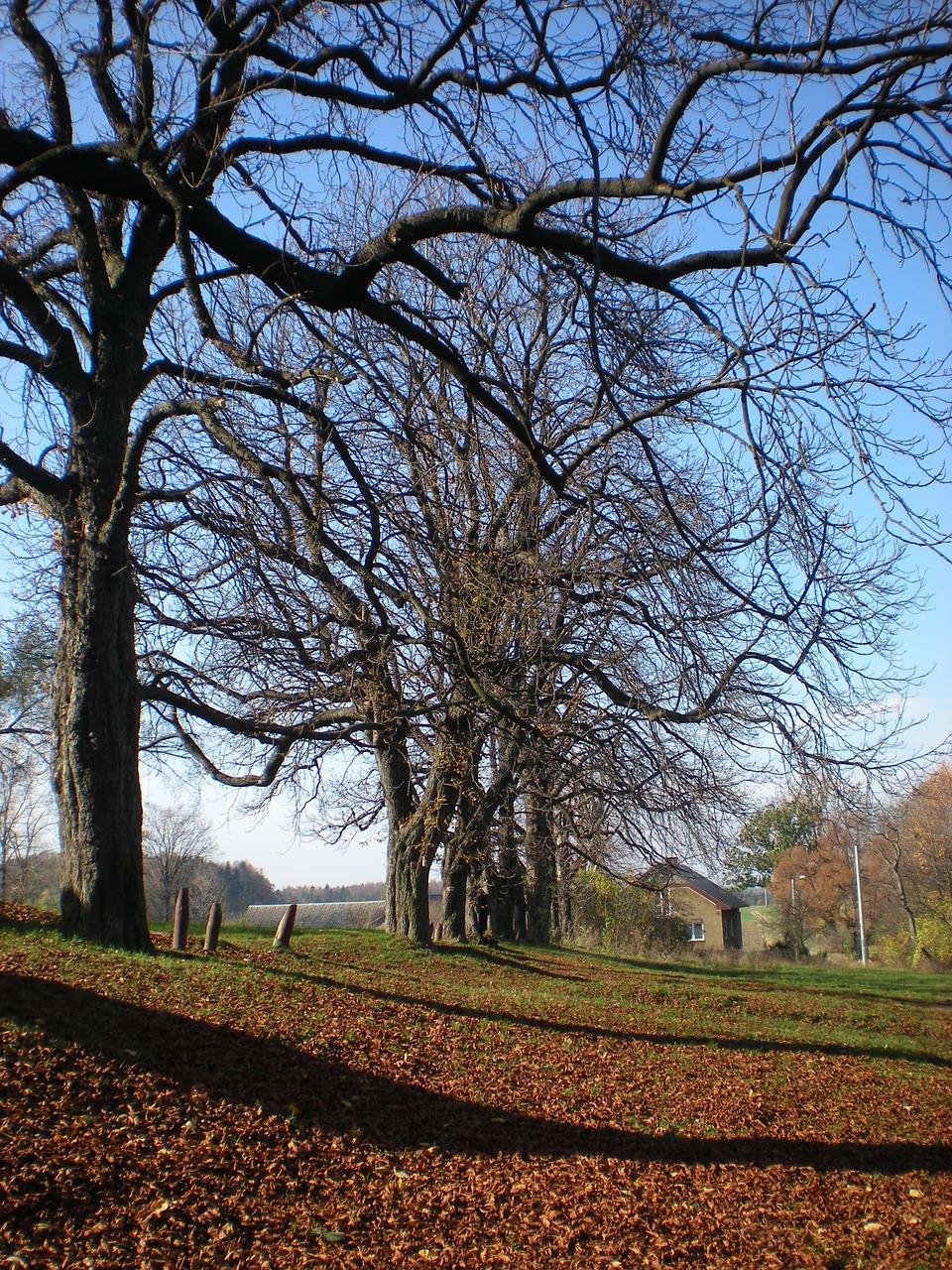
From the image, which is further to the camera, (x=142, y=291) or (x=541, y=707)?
(x=541, y=707)

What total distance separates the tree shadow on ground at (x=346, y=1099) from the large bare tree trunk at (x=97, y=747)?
1996 mm

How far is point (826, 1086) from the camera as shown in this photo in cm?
850

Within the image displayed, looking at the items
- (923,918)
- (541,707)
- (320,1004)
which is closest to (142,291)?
(541,707)

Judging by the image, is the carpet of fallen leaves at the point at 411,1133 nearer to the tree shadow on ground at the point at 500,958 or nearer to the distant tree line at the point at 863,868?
the distant tree line at the point at 863,868

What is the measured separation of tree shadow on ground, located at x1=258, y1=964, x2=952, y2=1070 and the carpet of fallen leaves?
62 mm

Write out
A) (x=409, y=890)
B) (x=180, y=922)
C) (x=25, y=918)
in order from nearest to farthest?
1. (x=25, y=918)
2. (x=180, y=922)
3. (x=409, y=890)

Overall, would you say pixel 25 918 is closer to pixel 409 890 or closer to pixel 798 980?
pixel 409 890

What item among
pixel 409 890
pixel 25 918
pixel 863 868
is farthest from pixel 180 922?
pixel 863 868

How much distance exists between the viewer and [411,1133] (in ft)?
18.8

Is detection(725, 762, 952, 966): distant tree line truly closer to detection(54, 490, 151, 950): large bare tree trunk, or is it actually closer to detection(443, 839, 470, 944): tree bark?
detection(443, 839, 470, 944): tree bark

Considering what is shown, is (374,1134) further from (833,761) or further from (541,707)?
(833,761)

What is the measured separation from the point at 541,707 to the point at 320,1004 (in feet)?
12.3

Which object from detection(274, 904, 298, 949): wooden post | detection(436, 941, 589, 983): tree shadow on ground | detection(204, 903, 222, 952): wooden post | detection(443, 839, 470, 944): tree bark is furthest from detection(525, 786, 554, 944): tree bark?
detection(204, 903, 222, 952): wooden post

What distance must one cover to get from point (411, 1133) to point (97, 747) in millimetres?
4500
